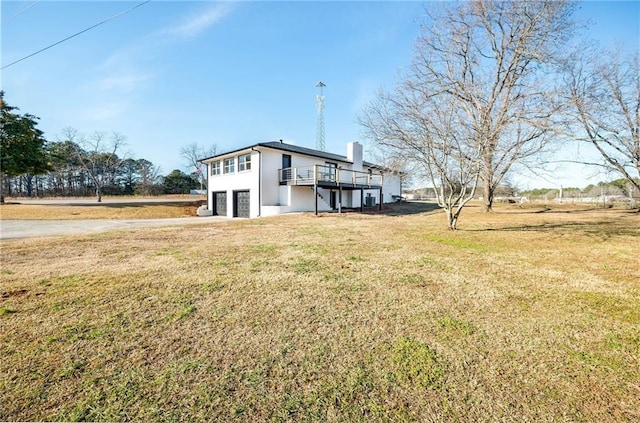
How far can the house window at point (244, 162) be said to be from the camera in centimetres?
1880

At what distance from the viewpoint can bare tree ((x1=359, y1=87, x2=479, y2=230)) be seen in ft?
30.9

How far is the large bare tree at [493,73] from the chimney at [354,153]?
36.7 feet

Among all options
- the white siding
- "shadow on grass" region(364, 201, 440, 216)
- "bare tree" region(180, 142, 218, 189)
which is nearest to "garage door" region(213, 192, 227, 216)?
the white siding

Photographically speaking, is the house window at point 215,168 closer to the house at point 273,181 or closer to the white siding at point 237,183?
the house at point 273,181

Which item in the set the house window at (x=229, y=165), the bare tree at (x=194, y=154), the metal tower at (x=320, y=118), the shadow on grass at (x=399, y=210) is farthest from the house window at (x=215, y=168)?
the bare tree at (x=194, y=154)

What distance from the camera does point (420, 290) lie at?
4070 millimetres

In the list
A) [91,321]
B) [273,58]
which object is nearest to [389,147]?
[273,58]

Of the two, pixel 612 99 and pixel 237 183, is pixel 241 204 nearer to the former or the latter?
pixel 237 183

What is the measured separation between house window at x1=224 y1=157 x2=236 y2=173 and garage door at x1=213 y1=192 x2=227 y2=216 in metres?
1.93

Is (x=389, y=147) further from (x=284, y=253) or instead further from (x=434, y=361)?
(x=434, y=361)

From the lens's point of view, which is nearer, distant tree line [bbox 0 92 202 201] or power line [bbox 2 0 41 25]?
power line [bbox 2 0 41 25]

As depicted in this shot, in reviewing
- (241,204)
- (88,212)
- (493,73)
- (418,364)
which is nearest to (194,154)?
(88,212)

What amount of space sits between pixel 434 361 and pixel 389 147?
9685 millimetres

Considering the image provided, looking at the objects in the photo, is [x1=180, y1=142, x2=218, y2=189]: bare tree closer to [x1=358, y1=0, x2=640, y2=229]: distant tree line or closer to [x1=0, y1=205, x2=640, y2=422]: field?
[x1=358, y1=0, x2=640, y2=229]: distant tree line
